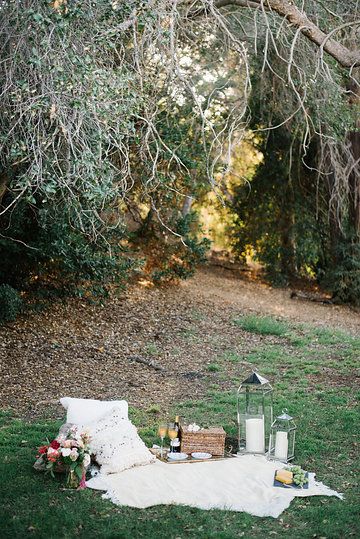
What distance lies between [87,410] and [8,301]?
4.08m

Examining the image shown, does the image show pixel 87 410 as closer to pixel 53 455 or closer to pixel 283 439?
pixel 53 455

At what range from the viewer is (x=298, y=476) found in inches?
217

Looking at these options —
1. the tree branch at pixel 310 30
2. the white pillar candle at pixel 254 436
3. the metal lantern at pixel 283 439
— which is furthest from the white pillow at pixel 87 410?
the tree branch at pixel 310 30

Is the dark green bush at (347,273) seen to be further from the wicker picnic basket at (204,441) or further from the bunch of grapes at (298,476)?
the bunch of grapes at (298,476)

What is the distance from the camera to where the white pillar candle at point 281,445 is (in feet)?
19.9

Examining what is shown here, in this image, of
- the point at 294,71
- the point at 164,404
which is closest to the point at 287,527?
the point at 164,404

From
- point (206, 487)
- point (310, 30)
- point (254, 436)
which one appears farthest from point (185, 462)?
point (310, 30)

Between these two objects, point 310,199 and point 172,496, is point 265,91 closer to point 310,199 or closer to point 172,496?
point 310,199

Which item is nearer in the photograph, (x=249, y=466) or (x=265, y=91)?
(x=249, y=466)

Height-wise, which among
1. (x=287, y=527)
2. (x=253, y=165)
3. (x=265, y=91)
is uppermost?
(x=265, y=91)

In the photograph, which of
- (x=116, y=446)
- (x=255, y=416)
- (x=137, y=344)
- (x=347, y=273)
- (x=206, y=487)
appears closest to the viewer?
(x=206, y=487)

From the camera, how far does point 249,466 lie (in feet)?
19.4

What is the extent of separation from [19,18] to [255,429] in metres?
4.06

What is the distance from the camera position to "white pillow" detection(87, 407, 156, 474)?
5.70 metres
